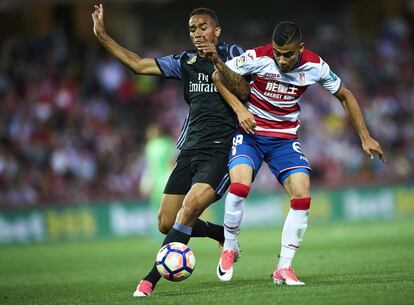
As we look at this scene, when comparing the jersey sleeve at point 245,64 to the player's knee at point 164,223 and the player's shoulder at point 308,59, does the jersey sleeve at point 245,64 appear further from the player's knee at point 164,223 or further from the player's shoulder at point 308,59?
the player's knee at point 164,223

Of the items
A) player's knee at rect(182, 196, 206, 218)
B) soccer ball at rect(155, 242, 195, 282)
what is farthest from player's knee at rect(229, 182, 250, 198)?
soccer ball at rect(155, 242, 195, 282)

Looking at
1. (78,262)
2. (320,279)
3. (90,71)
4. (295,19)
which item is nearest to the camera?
(320,279)

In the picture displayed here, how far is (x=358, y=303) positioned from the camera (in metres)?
7.16

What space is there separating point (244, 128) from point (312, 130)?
1542 centimetres

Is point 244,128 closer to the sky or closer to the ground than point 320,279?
closer to the sky

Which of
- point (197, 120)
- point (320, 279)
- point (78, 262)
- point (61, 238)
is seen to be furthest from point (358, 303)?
point (61, 238)

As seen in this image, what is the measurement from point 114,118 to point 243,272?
1428cm

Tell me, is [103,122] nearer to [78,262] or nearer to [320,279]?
[78,262]

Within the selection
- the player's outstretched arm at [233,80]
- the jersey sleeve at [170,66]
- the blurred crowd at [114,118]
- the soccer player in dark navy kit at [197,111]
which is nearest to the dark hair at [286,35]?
the player's outstretched arm at [233,80]

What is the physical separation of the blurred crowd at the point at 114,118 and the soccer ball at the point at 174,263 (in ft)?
45.0

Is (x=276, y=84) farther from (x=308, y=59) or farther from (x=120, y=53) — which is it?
(x=120, y=53)

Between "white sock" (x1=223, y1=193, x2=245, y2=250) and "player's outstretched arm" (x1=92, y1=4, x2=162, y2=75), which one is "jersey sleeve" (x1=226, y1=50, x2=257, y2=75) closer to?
"player's outstretched arm" (x1=92, y1=4, x2=162, y2=75)

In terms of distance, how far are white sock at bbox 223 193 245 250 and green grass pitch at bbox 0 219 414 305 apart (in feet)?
1.44

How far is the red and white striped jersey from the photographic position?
9.05 meters
